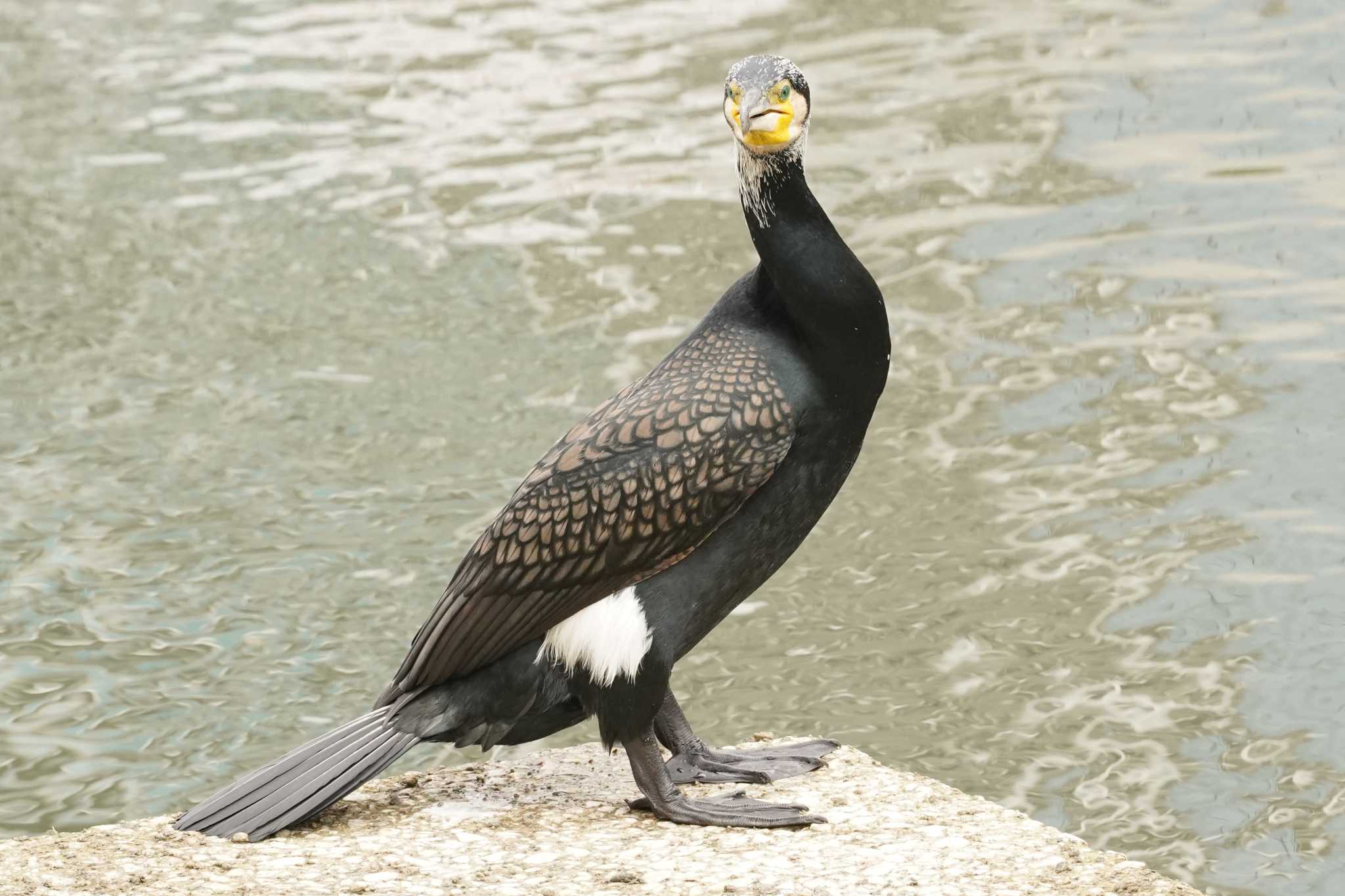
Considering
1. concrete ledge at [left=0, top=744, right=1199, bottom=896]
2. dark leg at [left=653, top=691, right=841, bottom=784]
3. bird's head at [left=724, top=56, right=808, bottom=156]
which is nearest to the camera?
concrete ledge at [left=0, top=744, right=1199, bottom=896]

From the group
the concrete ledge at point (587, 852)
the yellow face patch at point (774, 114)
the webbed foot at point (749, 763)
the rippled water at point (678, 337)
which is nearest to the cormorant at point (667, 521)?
the yellow face patch at point (774, 114)

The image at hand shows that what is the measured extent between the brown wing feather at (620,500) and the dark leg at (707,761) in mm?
612

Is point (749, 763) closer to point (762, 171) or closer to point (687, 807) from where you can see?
point (687, 807)

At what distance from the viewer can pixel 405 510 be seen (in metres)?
10.3

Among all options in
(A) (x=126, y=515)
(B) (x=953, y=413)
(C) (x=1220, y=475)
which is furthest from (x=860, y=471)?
(A) (x=126, y=515)

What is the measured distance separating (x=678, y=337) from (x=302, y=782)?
248 inches

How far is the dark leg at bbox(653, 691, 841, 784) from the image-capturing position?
20.4ft

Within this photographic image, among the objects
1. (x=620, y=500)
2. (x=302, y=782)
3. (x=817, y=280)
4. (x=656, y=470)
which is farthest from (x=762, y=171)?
(x=302, y=782)

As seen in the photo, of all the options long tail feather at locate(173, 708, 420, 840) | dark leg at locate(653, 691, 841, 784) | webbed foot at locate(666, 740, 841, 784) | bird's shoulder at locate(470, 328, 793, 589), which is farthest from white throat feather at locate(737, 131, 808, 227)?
long tail feather at locate(173, 708, 420, 840)

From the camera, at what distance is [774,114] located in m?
5.51

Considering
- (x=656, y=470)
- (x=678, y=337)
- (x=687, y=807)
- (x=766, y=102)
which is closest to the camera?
(x=766, y=102)

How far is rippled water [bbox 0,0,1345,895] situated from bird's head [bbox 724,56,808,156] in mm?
3356

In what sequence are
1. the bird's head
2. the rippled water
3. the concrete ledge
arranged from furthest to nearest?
the rippled water, the bird's head, the concrete ledge

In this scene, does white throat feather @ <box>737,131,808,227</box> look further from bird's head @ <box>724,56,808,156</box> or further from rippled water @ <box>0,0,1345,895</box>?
rippled water @ <box>0,0,1345,895</box>
